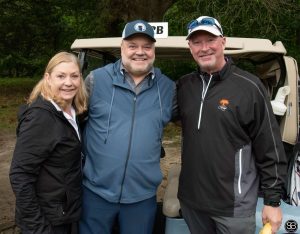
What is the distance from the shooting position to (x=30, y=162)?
2.31 m

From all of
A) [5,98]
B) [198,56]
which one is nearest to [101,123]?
[198,56]

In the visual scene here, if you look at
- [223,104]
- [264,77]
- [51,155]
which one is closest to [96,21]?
[264,77]

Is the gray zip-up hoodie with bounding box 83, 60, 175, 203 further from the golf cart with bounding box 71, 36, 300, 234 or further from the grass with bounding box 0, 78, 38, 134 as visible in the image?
the grass with bounding box 0, 78, 38, 134

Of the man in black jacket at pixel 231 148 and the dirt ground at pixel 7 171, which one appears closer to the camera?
the man in black jacket at pixel 231 148

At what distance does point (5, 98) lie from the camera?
45.8 ft

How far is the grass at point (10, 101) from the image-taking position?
9.71m

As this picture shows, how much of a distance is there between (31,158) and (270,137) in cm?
127

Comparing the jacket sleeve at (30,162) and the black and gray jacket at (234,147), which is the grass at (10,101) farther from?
the black and gray jacket at (234,147)

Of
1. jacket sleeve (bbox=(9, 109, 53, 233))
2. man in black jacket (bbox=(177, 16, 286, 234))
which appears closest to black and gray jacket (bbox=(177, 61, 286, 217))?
man in black jacket (bbox=(177, 16, 286, 234))

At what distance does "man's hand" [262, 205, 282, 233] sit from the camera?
2.30 metres

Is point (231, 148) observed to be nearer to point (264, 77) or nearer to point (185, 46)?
point (185, 46)

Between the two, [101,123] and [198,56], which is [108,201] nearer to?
[101,123]

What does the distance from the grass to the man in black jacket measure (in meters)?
6.69

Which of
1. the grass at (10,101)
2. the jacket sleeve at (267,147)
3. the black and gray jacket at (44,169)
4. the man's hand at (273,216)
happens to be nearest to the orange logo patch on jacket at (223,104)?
the jacket sleeve at (267,147)
